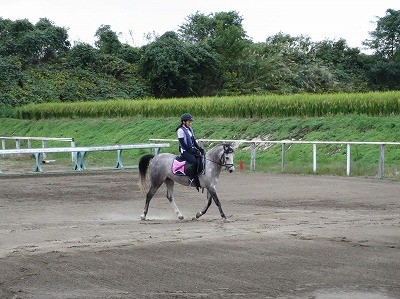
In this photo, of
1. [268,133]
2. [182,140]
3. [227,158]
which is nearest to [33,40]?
[268,133]

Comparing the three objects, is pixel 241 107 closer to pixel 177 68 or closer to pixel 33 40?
pixel 177 68

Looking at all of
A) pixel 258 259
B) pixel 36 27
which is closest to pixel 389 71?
pixel 36 27

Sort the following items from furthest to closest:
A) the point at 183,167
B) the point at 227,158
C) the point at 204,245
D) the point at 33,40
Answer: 1. the point at 33,40
2. the point at 183,167
3. the point at 227,158
4. the point at 204,245

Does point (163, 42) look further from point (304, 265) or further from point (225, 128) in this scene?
point (304, 265)

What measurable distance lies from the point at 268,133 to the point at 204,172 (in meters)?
20.4

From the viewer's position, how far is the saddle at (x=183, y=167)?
16609 mm

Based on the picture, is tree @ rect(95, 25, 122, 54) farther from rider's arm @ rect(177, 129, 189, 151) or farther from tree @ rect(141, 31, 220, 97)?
rider's arm @ rect(177, 129, 189, 151)

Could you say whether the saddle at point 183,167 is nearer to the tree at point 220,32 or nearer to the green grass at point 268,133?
the green grass at point 268,133

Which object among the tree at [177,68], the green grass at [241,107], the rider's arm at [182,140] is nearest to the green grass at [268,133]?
the green grass at [241,107]

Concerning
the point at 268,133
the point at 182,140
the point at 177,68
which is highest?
the point at 177,68

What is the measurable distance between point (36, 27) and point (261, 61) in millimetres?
18444

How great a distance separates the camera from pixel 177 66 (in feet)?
195

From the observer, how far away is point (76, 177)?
92.7 feet

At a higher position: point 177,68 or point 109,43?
point 109,43
